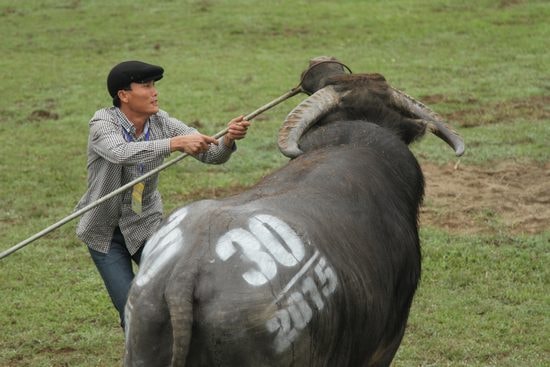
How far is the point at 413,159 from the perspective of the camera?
6.77m

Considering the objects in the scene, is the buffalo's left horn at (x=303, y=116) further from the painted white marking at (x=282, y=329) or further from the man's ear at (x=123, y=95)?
the painted white marking at (x=282, y=329)

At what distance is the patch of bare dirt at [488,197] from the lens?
11.1m

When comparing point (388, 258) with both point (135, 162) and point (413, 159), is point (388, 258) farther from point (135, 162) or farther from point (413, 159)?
point (135, 162)

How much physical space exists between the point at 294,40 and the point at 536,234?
1082cm

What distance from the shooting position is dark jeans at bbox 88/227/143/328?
686cm

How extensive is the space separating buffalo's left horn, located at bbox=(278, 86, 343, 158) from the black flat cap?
94 centimetres

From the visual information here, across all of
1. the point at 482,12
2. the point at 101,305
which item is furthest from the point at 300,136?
the point at 482,12

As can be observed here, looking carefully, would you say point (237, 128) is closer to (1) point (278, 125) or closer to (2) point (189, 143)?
(2) point (189, 143)

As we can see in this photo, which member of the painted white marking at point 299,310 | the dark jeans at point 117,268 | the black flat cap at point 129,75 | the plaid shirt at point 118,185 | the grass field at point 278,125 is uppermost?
the black flat cap at point 129,75

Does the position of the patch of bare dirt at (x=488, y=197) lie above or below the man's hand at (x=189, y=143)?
below

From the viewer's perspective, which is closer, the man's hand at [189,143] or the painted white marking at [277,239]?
the painted white marking at [277,239]

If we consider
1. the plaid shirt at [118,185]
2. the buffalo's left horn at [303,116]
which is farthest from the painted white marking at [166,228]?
the plaid shirt at [118,185]

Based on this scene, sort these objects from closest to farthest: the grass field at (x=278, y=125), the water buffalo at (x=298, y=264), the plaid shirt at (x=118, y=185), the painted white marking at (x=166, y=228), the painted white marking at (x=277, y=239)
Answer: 1. the water buffalo at (x=298, y=264)
2. the painted white marking at (x=277, y=239)
3. the painted white marking at (x=166, y=228)
4. the plaid shirt at (x=118, y=185)
5. the grass field at (x=278, y=125)

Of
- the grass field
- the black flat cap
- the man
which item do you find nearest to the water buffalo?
the man
